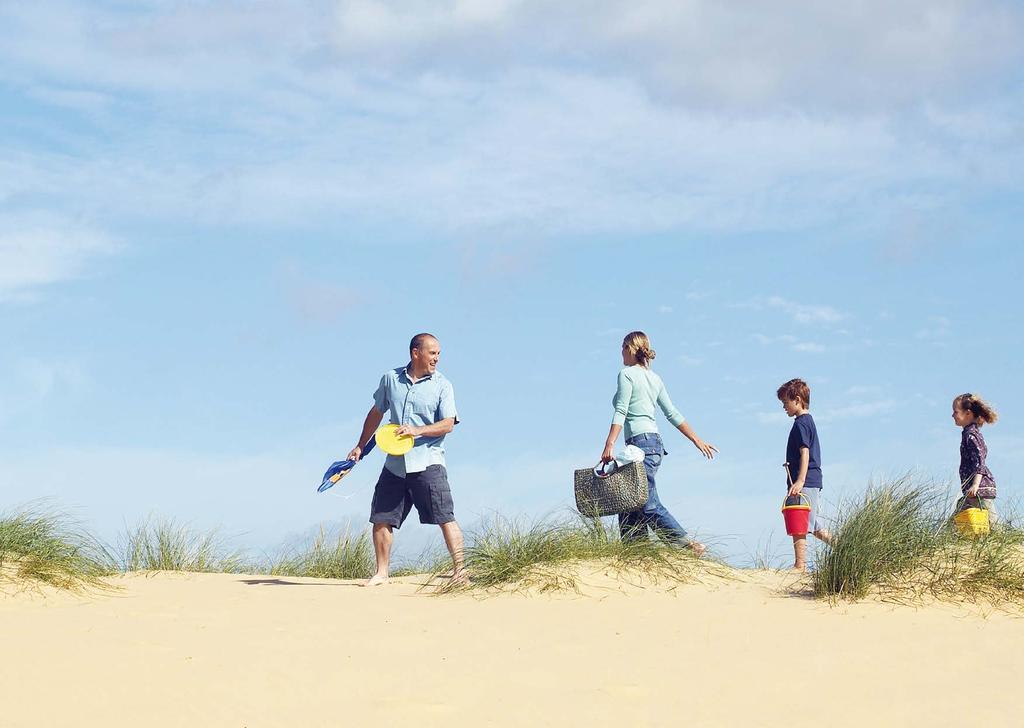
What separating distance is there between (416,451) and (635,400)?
184 centimetres

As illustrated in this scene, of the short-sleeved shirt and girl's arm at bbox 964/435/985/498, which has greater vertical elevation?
the short-sleeved shirt

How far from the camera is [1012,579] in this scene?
25.3ft

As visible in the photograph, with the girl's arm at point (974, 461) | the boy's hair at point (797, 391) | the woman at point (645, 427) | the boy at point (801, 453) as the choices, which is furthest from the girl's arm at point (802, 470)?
the girl's arm at point (974, 461)

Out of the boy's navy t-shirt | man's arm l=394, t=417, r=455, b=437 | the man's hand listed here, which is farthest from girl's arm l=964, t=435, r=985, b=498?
the man's hand

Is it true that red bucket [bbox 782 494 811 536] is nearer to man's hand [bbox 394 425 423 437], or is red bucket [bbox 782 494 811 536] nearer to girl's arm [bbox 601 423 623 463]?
girl's arm [bbox 601 423 623 463]

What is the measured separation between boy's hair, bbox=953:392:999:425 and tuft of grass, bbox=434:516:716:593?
3121mm

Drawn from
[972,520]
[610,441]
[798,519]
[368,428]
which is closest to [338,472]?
[368,428]

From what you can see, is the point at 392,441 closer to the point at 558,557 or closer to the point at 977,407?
the point at 558,557

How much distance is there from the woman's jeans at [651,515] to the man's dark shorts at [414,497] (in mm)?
1407

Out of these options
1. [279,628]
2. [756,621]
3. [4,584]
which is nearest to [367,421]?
[279,628]

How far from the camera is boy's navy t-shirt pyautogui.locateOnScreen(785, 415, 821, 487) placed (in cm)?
909

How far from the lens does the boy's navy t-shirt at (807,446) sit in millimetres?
9086

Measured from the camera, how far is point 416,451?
347 inches

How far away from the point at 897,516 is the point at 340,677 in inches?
161
